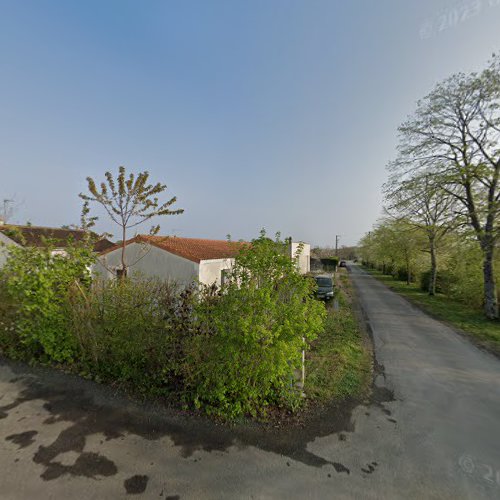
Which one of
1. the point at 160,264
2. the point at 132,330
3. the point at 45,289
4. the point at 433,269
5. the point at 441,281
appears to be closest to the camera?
the point at 132,330

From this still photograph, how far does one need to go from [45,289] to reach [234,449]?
14.3 feet

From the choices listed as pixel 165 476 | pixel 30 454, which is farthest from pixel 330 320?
pixel 30 454

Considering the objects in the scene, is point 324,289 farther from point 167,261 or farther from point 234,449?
point 234,449

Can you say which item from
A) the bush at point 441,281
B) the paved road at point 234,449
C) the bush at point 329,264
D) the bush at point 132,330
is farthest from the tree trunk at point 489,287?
the bush at point 329,264

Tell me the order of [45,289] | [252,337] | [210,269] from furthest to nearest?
[210,269] < [45,289] < [252,337]

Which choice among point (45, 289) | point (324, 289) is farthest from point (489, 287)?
point (45, 289)

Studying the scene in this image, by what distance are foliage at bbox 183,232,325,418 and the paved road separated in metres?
0.47

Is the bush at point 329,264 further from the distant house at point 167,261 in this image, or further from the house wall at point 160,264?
the house wall at point 160,264

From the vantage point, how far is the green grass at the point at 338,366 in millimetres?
4496

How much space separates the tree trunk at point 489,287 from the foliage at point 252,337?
37.6 ft

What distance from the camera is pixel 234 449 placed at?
119 inches

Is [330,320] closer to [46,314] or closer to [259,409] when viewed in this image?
[259,409]

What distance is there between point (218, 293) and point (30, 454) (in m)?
2.97

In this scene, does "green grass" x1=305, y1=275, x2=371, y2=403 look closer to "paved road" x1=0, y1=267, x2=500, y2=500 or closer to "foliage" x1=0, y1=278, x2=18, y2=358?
"paved road" x1=0, y1=267, x2=500, y2=500
